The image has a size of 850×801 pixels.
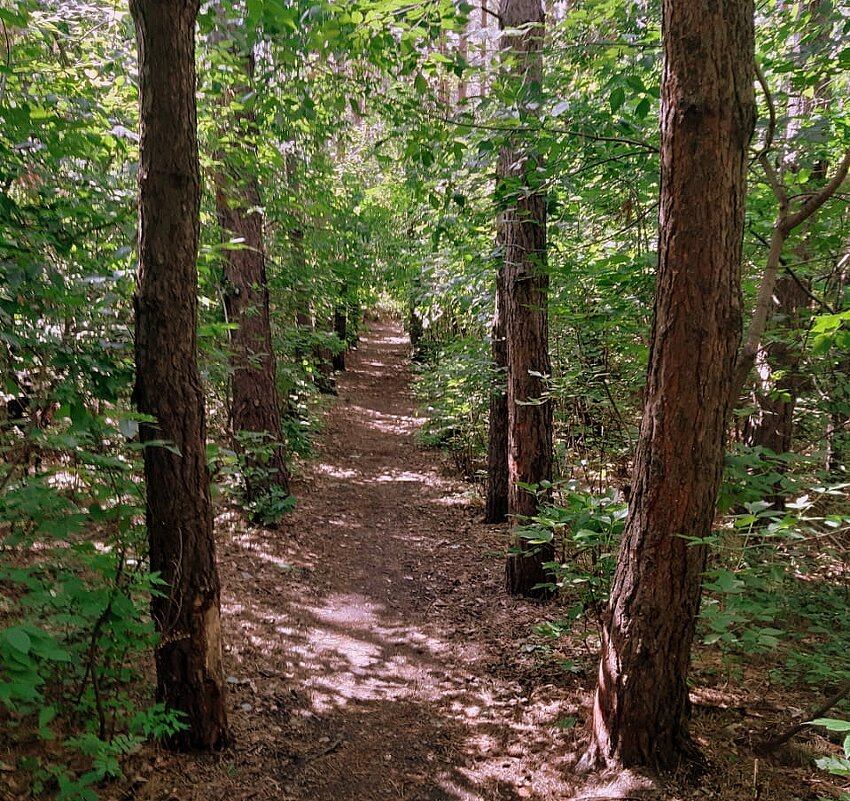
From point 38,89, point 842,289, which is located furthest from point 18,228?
point 842,289

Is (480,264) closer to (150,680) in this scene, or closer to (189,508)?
(189,508)

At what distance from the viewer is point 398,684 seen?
188 inches

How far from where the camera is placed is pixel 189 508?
341 centimetres

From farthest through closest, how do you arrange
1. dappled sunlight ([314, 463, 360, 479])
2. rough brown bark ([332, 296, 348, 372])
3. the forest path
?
1. rough brown bark ([332, 296, 348, 372])
2. dappled sunlight ([314, 463, 360, 479])
3. the forest path

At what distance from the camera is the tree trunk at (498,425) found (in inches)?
285

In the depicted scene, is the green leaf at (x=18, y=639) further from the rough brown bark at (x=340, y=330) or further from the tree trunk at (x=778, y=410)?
the rough brown bark at (x=340, y=330)

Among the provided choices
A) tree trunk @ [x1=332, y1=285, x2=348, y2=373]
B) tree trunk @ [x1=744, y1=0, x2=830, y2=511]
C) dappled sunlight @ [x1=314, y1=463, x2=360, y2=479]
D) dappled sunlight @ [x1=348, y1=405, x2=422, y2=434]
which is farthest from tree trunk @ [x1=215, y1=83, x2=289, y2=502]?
tree trunk @ [x1=332, y1=285, x2=348, y2=373]

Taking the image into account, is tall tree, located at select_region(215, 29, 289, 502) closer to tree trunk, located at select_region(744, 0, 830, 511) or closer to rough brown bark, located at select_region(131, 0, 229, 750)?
rough brown bark, located at select_region(131, 0, 229, 750)

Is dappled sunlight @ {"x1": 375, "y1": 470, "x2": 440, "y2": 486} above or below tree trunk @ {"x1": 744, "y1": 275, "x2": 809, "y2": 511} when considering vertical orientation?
below

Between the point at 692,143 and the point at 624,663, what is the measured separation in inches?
108

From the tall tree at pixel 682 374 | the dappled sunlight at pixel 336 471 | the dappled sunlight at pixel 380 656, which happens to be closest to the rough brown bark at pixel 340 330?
the dappled sunlight at pixel 336 471

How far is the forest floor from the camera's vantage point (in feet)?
11.4

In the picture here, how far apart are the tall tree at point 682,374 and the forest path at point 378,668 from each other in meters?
0.88

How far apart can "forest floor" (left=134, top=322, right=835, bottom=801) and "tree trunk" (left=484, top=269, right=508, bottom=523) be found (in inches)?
12.9
